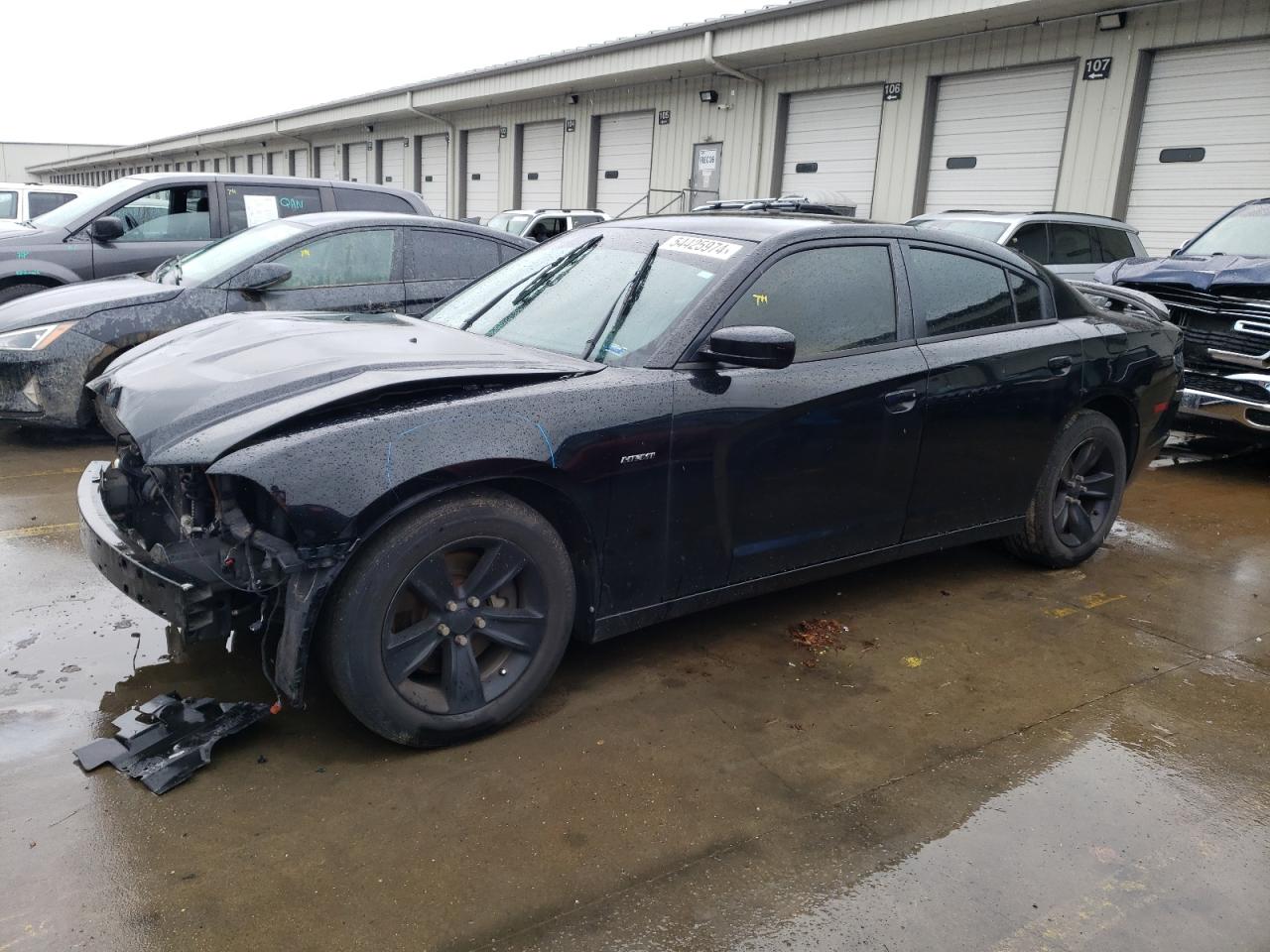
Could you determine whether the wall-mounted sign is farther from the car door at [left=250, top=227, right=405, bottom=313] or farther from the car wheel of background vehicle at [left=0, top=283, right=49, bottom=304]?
the car wheel of background vehicle at [left=0, top=283, right=49, bottom=304]

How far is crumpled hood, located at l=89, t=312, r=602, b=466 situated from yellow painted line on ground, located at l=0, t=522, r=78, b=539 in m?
1.53

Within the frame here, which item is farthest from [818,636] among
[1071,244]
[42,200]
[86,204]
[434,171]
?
[434,171]

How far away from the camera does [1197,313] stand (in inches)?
274

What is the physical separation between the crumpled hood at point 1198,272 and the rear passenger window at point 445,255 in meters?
4.92

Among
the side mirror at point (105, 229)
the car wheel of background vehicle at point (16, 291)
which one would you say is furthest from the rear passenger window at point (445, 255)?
the car wheel of background vehicle at point (16, 291)

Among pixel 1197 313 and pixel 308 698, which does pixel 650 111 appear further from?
pixel 308 698

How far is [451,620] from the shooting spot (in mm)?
2801

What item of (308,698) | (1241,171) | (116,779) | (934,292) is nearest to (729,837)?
(308,698)

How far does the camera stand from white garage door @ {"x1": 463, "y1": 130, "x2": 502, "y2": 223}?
22828 millimetres

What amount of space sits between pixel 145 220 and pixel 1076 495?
7133mm

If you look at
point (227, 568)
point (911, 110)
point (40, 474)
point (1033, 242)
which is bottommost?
point (40, 474)

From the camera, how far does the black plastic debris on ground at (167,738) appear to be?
2.68 meters

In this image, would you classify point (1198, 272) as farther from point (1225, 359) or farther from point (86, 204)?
point (86, 204)

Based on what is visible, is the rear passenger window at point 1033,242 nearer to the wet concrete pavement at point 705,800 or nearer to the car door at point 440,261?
the car door at point 440,261
